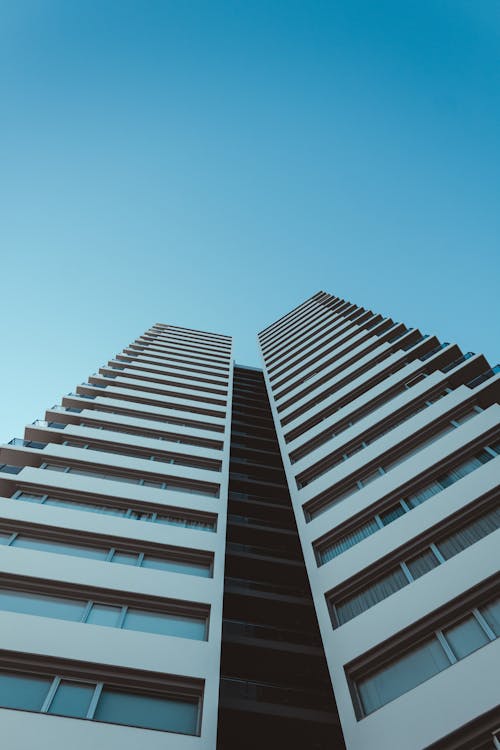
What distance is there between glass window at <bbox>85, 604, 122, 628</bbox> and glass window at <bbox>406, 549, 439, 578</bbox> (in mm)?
7564

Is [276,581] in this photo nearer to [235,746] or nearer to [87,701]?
[235,746]

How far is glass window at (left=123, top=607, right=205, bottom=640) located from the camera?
12.4 meters

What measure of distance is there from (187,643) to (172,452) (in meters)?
10.3

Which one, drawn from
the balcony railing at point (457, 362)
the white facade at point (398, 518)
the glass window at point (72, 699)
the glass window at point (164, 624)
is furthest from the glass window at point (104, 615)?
the balcony railing at point (457, 362)

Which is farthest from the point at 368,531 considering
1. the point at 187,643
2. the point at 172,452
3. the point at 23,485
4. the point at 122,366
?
the point at 122,366

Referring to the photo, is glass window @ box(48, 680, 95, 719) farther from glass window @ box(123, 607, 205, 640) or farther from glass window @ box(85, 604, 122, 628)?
glass window @ box(123, 607, 205, 640)

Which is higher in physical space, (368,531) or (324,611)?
(368,531)

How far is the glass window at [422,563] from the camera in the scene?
12008mm

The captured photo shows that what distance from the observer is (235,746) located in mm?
12711

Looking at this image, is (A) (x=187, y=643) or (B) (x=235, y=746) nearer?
(A) (x=187, y=643)

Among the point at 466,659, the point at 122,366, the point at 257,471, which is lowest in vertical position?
the point at 466,659

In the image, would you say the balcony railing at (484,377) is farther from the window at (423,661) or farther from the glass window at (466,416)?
the window at (423,661)

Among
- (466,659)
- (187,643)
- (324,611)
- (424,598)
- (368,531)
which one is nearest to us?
(466,659)

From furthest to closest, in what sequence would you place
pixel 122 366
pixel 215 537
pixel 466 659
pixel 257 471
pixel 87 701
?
pixel 122 366 < pixel 257 471 < pixel 215 537 < pixel 87 701 < pixel 466 659
